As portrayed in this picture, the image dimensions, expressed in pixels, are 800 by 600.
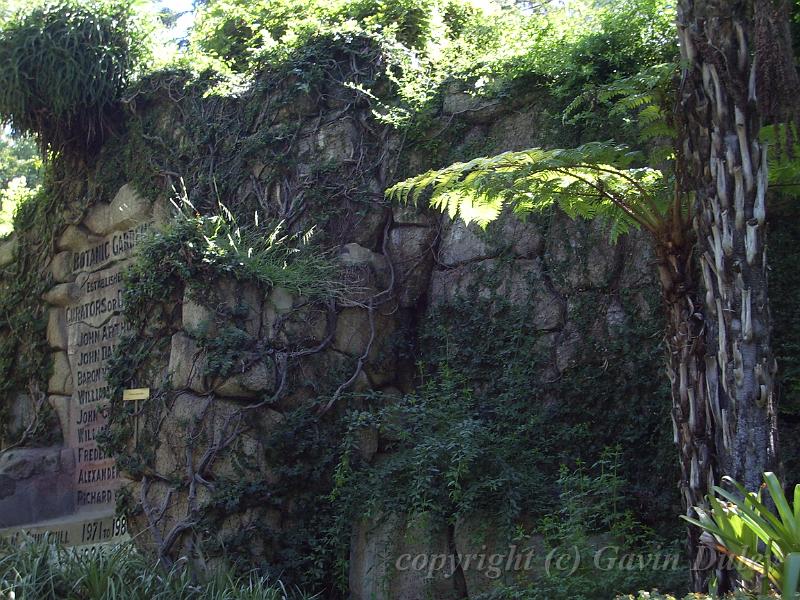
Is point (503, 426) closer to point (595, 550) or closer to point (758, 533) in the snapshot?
point (595, 550)

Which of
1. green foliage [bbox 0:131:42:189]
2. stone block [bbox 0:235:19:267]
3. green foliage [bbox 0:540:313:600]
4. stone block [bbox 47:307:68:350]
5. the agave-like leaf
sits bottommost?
green foliage [bbox 0:540:313:600]

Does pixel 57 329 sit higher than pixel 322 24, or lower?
lower

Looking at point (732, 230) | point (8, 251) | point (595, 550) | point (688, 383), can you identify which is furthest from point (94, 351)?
point (732, 230)

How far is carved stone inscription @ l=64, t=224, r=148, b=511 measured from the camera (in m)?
9.27

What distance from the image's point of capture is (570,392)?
7066 mm

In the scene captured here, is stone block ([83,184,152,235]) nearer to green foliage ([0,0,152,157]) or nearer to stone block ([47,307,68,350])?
green foliage ([0,0,152,157])

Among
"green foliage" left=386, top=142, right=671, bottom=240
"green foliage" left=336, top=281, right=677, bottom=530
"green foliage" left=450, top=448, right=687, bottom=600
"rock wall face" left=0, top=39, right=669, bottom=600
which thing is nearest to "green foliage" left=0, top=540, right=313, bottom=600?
"rock wall face" left=0, top=39, right=669, bottom=600

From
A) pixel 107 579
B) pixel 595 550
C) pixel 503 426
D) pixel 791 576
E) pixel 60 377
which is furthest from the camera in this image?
pixel 60 377

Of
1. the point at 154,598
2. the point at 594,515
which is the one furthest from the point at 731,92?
the point at 154,598

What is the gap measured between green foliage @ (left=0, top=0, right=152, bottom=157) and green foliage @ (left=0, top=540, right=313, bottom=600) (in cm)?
484

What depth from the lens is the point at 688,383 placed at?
4848 mm

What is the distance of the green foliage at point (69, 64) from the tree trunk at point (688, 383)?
661cm

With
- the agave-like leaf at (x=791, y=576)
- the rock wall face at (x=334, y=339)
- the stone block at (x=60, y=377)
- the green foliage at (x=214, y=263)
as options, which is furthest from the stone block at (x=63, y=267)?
the agave-like leaf at (x=791, y=576)

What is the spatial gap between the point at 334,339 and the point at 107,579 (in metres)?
2.69
